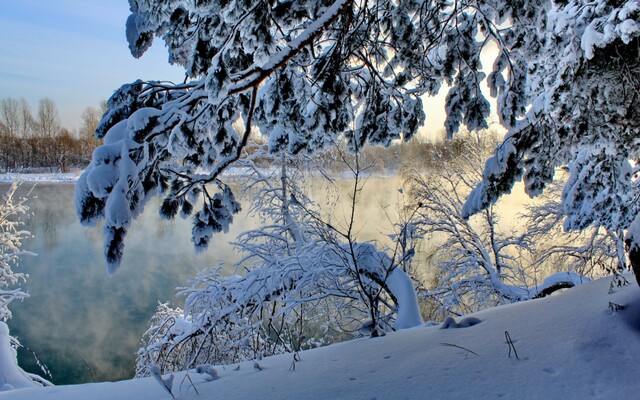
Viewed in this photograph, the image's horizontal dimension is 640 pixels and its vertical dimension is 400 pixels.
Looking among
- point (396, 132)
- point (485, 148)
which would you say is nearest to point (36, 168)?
point (485, 148)

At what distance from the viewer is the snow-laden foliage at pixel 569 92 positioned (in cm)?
235

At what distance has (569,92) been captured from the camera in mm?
2771

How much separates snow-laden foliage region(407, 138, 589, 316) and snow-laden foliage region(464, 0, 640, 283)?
645cm

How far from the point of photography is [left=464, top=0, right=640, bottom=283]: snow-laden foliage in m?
2.35

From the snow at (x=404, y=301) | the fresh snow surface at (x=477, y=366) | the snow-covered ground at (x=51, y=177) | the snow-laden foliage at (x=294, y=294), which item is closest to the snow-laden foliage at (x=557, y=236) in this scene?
the snow-laden foliage at (x=294, y=294)

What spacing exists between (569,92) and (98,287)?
17.5m

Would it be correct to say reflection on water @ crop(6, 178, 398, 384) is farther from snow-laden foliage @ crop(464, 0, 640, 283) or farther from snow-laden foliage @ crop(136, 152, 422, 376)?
snow-laden foliage @ crop(464, 0, 640, 283)

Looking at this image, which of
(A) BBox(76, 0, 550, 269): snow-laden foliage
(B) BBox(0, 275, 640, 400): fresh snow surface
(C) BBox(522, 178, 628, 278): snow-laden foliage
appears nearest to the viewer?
(B) BBox(0, 275, 640, 400): fresh snow surface

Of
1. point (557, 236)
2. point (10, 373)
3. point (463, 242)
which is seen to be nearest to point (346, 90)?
point (10, 373)

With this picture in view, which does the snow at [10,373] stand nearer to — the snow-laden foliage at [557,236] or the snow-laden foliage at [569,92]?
the snow-laden foliage at [569,92]

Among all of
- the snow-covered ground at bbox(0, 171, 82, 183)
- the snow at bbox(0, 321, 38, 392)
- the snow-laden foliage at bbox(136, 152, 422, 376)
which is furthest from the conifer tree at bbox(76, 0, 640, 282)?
the snow-covered ground at bbox(0, 171, 82, 183)

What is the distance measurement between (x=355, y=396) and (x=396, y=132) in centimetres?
339

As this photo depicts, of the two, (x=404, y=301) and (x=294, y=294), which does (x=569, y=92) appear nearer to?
(x=404, y=301)

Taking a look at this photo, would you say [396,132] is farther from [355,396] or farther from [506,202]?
[506,202]
